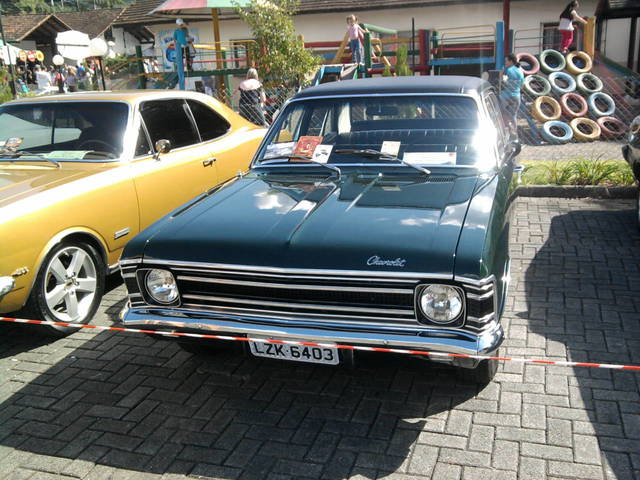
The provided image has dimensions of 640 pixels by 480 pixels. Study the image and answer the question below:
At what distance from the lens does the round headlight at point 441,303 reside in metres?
3.13

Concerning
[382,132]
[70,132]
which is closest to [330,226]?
[382,132]

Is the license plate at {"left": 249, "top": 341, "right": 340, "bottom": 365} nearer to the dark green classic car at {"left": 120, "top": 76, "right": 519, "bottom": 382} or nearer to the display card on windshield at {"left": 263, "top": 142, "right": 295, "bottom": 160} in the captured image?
the dark green classic car at {"left": 120, "top": 76, "right": 519, "bottom": 382}

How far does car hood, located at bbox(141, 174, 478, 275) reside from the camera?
10.6 feet

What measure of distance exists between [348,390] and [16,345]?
2.80m

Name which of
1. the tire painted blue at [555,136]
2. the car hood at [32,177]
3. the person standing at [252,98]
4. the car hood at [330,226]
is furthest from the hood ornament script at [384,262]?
the tire painted blue at [555,136]

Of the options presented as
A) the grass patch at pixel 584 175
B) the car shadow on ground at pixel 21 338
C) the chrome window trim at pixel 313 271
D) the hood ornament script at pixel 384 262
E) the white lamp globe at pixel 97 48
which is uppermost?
the white lamp globe at pixel 97 48

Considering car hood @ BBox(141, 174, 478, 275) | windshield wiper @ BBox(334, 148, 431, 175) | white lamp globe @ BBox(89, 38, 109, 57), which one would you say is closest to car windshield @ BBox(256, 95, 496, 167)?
windshield wiper @ BBox(334, 148, 431, 175)

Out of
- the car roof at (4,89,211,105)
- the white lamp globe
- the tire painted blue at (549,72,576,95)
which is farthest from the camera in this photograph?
the white lamp globe

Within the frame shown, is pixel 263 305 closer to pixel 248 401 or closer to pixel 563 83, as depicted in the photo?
pixel 248 401

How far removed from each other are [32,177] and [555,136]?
10720 mm

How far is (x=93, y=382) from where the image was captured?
4.25 metres

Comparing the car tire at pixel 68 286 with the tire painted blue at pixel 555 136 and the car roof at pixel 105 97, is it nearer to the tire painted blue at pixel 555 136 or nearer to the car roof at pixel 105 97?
the car roof at pixel 105 97

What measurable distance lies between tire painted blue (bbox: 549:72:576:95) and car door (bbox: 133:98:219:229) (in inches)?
394

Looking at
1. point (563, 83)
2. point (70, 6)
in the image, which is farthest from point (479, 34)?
point (70, 6)
